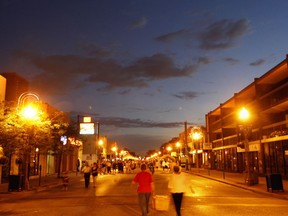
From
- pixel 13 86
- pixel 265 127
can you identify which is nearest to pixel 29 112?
pixel 13 86

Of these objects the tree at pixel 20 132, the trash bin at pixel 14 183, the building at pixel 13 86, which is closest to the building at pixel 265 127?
the tree at pixel 20 132

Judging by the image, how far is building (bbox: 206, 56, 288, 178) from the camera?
33812 millimetres

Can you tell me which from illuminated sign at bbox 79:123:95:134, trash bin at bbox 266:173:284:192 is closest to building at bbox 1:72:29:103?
trash bin at bbox 266:173:284:192

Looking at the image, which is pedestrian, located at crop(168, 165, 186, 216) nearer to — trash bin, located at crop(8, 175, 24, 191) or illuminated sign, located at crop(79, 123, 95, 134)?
trash bin, located at crop(8, 175, 24, 191)

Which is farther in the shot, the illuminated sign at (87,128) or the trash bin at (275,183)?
the illuminated sign at (87,128)

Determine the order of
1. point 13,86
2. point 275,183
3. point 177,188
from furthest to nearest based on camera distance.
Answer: point 13,86 < point 275,183 < point 177,188

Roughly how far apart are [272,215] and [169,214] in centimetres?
367

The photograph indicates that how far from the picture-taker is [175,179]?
38.4 feet

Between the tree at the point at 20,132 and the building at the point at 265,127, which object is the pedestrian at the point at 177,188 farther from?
the building at the point at 265,127

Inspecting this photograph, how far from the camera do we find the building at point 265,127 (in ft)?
111

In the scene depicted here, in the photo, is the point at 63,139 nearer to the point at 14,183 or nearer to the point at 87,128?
the point at 14,183

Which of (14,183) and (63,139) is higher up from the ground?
(63,139)

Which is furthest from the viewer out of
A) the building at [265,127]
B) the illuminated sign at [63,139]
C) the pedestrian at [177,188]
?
the illuminated sign at [63,139]

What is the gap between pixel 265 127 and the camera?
128ft
